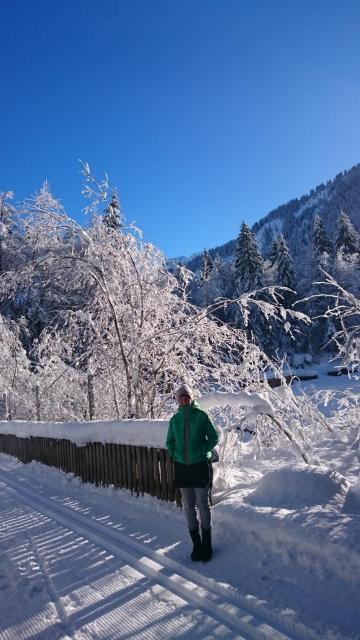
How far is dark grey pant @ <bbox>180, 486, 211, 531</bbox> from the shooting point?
3.90 meters

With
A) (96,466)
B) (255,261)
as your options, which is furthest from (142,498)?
(255,261)

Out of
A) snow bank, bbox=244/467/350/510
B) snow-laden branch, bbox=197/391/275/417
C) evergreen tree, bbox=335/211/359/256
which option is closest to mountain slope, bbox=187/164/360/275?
evergreen tree, bbox=335/211/359/256

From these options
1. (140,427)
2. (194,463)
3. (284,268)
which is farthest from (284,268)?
(194,463)

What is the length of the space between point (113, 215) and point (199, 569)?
6.89 meters

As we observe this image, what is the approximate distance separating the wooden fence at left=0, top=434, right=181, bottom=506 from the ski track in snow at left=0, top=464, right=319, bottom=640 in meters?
1.04

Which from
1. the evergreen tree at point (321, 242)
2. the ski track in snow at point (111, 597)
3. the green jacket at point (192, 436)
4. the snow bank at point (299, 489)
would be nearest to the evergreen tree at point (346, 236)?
the evergreen tree at point (321, 242)

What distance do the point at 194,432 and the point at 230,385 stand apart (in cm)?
492

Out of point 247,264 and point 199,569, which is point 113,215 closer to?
point 199,569

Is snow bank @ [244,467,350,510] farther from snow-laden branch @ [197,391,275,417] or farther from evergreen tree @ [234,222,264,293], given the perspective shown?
evergreen tree @ [234,222,264,293]

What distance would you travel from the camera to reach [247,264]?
1486 inches

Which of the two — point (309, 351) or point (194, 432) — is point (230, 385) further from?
point (309, 351)

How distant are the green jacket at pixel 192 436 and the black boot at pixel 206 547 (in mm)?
643

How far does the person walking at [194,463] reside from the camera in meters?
3.89

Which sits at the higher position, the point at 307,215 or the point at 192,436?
the point at 307,215
